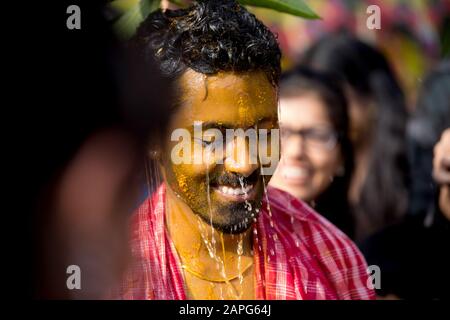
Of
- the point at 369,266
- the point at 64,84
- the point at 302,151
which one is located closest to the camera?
the point at 64,84

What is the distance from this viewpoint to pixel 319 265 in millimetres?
2240

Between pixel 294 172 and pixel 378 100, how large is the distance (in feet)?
3.04

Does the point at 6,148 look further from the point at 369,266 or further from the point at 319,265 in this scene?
the point at 369,266

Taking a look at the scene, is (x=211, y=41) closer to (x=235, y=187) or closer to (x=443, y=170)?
(x=235, y=187)

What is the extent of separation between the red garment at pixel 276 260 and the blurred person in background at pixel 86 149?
0.07m

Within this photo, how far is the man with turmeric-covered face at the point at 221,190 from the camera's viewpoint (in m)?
2.09

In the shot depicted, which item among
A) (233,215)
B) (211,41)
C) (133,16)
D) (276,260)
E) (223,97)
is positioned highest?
(133,16)

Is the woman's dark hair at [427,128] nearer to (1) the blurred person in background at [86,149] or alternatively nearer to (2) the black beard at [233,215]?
(2) the black beard at [233,215]

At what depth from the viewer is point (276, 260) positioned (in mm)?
2215

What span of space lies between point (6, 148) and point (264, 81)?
0.71 m

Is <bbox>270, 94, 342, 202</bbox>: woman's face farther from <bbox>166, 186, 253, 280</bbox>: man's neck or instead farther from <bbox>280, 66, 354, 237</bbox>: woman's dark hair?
<bbox>166, 186, 253, 280</bbox>: man's neck

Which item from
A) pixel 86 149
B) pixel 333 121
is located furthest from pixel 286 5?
pixel 333 121

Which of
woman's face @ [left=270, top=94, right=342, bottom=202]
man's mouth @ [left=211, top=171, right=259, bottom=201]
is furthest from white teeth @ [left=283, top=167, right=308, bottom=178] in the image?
man's mouth @ [left=211, top=171, right=259, bottom=201]
